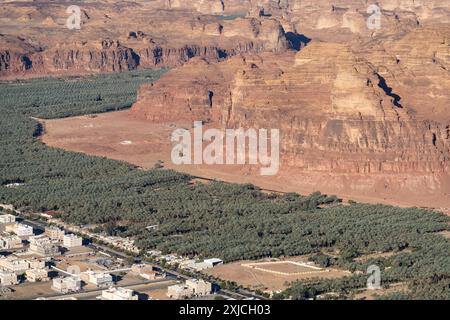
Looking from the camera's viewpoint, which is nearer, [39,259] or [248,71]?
[39,259]

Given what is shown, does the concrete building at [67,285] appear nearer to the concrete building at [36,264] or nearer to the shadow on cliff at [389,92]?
the concrete building at [36,264]

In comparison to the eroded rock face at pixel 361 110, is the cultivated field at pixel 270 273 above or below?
below

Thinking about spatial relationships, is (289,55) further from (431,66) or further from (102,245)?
(102,245)

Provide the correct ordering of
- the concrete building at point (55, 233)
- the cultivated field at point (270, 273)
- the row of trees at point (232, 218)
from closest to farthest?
the cultivated field at point (270, 273)
the row of trees at point (232, 218)
the concrete building at point (55, 233)

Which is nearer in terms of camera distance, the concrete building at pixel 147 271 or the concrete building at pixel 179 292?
the concrete building at pixel 179 292

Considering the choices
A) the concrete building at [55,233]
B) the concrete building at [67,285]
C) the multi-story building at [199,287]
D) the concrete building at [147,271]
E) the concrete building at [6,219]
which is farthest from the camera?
the concrete building at [6,219]

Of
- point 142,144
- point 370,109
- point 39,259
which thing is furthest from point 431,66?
point 39,259

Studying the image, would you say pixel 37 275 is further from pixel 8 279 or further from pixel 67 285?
pixel 67 285

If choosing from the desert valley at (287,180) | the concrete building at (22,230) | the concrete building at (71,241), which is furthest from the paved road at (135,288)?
the concrete building at (22,230)

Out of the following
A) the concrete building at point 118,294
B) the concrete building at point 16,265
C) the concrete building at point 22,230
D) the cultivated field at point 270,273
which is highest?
the concrete building at point 118,294
